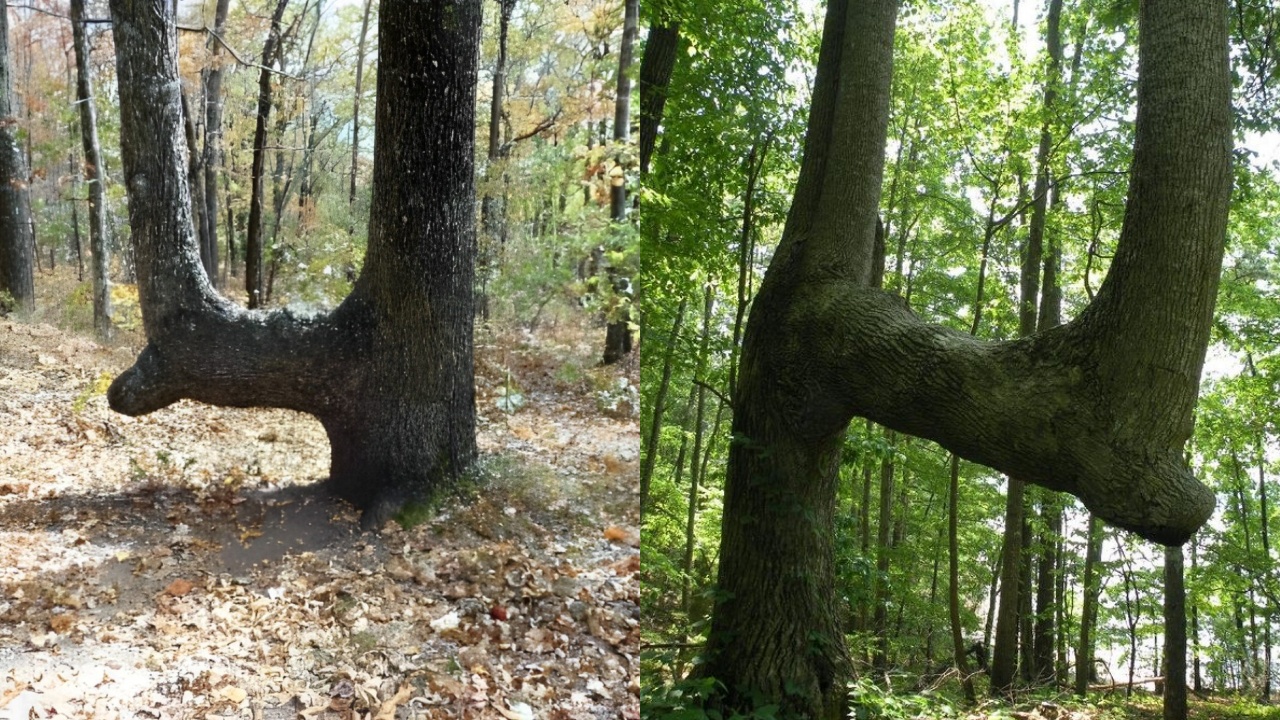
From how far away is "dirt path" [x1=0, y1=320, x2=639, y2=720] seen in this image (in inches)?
69.9

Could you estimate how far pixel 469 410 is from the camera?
3045mm

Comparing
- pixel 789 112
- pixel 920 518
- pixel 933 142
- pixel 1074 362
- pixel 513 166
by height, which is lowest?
pixel 920 518

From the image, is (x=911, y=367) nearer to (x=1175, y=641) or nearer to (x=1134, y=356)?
(x=1134, y=356)

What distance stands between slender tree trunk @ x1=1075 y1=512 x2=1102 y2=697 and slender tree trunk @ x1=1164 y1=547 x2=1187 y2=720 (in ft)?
5.47

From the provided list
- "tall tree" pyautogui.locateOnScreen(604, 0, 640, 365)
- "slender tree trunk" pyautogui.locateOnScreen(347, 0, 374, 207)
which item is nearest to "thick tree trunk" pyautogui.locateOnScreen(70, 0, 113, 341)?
"slender tree trunk" pyautogui.locateOnScreen(347, 0, 374, 207)

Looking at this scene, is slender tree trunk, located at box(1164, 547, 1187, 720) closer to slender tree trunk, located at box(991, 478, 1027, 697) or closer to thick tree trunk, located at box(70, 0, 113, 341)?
slender tree trunk, located at box(991, 478, 1027, 697)

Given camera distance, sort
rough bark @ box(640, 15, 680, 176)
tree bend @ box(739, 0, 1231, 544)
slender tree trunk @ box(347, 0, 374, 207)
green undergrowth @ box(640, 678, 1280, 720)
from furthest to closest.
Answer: rough bark @ box(640, 15, 680, 176)
slender tree trunk @ box(347, 0, 374, 207)
green undergrowth @ box(640, 678, 1280, 720)
tree bend @ box(739, 0, 1231, 544)

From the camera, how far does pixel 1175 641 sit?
8.20 metres

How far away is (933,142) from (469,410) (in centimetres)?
785

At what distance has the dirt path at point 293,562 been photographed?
1776 millimetres

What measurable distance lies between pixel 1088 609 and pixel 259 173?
11391 mm

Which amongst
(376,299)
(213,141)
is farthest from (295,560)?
(213,141)

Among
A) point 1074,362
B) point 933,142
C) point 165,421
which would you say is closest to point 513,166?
point 165,421

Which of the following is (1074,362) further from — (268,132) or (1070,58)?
(1070,58)
